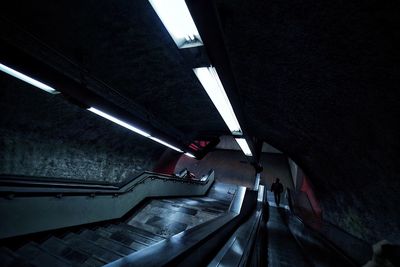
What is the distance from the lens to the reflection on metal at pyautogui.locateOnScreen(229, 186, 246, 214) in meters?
4.72

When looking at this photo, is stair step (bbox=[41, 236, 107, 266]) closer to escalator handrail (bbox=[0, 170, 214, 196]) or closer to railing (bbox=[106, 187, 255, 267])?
escalator handrail (bbox=[0, 170, 214, 196])

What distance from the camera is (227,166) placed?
1953 cm

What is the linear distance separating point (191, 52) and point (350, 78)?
2.29 meters

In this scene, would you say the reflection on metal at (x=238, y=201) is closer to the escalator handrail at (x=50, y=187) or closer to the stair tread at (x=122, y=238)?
the stair tread at (x=122, y=238)

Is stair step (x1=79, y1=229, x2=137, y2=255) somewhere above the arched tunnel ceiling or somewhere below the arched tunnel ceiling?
below

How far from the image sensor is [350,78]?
2.62 metres

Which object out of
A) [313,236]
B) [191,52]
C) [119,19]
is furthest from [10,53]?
[313,236]

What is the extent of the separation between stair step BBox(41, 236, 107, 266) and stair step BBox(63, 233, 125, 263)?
0.14m

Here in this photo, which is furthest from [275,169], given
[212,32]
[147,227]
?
[212,32]

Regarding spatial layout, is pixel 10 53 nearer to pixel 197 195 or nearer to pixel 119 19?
pixel 119 19

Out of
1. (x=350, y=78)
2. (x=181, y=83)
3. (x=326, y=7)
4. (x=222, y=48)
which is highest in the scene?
(x=181, y=83)

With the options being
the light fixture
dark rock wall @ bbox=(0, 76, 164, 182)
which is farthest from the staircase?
the light fixture

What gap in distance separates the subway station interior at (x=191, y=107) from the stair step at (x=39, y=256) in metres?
0.02

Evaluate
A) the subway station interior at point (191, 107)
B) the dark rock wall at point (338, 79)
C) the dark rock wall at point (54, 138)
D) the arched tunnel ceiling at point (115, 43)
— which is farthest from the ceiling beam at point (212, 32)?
the dark rock wall at point (54, 138)
